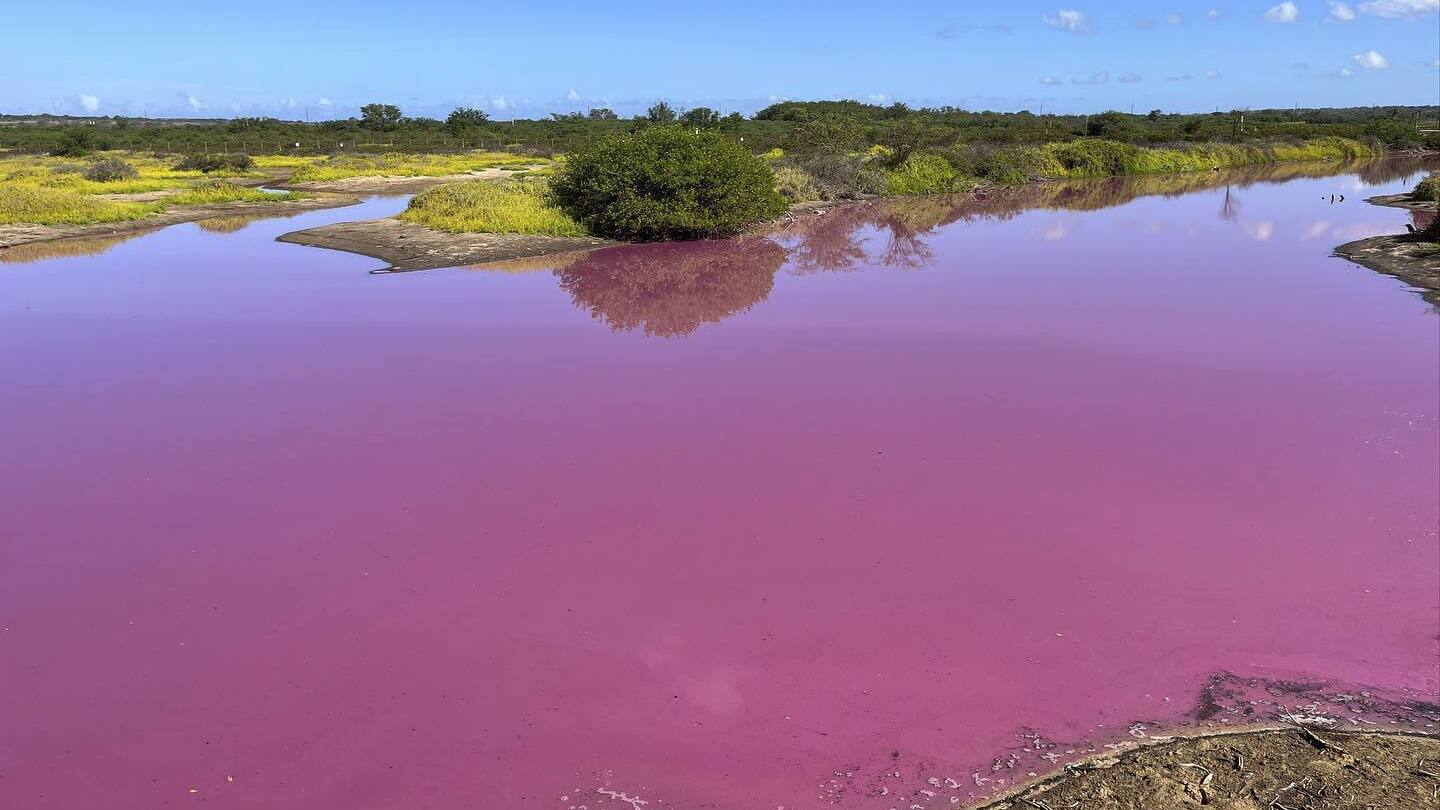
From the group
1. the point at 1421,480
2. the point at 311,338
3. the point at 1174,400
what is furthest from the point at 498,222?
the point at 1421,480

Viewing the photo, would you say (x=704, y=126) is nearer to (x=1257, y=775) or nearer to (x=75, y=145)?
(x=75, y=145)

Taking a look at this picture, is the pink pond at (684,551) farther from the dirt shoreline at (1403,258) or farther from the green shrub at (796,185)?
the green shrub at (796,185)

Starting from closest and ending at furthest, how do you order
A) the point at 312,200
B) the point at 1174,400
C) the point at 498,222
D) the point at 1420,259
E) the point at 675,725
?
the point at 675,725 → the point at 1174,400 → the point at 1420,259 → the point at 498,222 → the point at 312,200

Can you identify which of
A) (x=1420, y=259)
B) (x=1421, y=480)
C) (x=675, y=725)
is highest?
(x=1420, y=259)

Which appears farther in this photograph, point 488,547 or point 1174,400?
point 1174,400

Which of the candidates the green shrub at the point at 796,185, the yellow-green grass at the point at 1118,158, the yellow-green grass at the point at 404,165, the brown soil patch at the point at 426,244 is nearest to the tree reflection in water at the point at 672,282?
the brown soil patch at the point at 426,244

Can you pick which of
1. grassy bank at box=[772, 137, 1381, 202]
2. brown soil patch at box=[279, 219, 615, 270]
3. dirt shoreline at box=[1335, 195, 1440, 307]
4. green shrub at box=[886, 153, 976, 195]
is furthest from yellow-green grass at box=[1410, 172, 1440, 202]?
brown soil patch at box=[279, 219, 615, 270]

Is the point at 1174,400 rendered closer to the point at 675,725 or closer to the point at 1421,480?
the point at 1421,480
